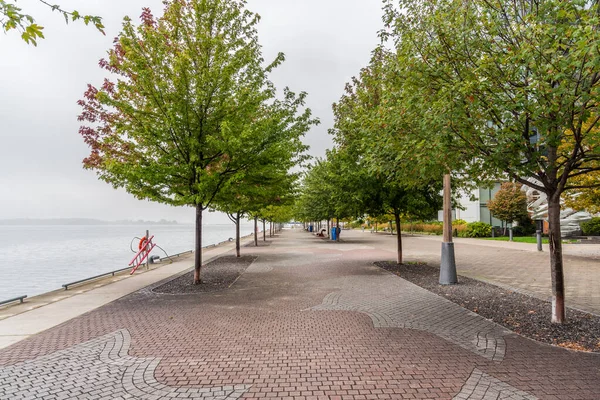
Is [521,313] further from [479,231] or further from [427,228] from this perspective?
[427,228]

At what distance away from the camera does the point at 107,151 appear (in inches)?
418

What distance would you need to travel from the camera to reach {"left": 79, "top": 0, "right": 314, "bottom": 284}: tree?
31.6 ft

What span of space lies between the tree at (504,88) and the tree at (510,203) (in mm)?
28117

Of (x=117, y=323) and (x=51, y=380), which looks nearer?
(x=51, y=380)

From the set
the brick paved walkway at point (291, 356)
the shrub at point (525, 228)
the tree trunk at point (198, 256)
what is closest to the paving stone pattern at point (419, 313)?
the brick paved walkway at point (291, 356)

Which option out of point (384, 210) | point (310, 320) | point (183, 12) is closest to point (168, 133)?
point (183, 12)

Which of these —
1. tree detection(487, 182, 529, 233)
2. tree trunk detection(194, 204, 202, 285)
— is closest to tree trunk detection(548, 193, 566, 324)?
tree trunk detection(194, 204, 202, 285)

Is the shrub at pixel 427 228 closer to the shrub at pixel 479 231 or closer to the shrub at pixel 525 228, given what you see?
the shrub at pixel 479 231

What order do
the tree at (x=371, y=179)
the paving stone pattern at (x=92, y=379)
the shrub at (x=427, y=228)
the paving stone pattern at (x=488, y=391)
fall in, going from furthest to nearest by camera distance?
1. the shrub at (x=427, y=228)
2. the tree at (x=371, y=179)
3. the paving stone pattern at (x=92, y=379)
4. the paving stone pattern at (x=488, y=391)

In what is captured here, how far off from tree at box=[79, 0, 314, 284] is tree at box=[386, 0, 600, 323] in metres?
4.53

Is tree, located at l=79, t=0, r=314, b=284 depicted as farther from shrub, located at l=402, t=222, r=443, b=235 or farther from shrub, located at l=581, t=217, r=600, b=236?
shrub, located at l=402, t=222, r=443, b=235

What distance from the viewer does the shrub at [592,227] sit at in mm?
26734

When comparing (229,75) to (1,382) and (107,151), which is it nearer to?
(107,151)

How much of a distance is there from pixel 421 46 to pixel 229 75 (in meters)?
5.51
